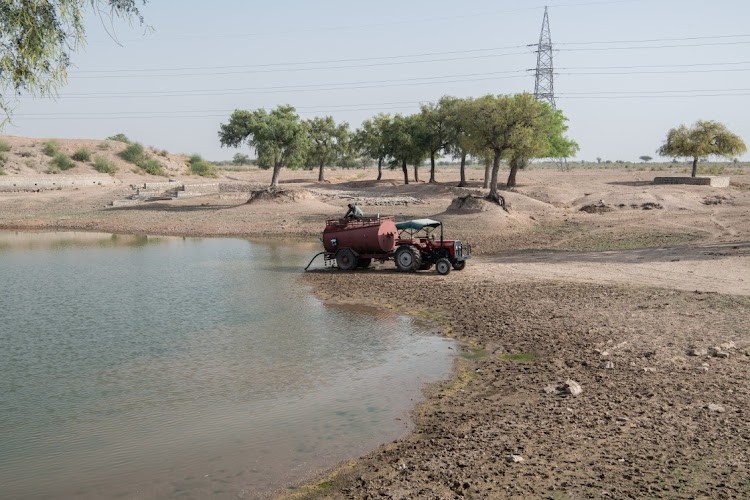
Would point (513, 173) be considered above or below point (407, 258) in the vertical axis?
above

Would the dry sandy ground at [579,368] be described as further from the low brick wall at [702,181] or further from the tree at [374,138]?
the tree at [374,138]

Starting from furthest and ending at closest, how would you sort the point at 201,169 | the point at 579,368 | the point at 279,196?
the point at 201,169 → the point at 279,196 → the point at 579,368

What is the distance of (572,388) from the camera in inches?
416

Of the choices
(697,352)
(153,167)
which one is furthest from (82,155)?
(697,352)

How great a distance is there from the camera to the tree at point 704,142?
59312 mm

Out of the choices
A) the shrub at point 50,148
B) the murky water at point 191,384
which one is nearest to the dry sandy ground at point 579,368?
the murky water at point 191,384

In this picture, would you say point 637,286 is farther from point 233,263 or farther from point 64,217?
point 64,217

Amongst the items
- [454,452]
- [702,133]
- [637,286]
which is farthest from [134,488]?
[702,133]

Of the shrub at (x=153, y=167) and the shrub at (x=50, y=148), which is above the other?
the shrub at (x=50, y=148)

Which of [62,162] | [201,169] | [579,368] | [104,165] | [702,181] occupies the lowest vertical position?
[579,368]

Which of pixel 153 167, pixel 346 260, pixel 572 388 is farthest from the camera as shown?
pixel 153 167

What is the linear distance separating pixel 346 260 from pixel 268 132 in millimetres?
33693

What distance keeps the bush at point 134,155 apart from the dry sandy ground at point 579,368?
195ft

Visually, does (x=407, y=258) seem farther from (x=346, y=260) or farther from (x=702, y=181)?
(x=702, y=181)
